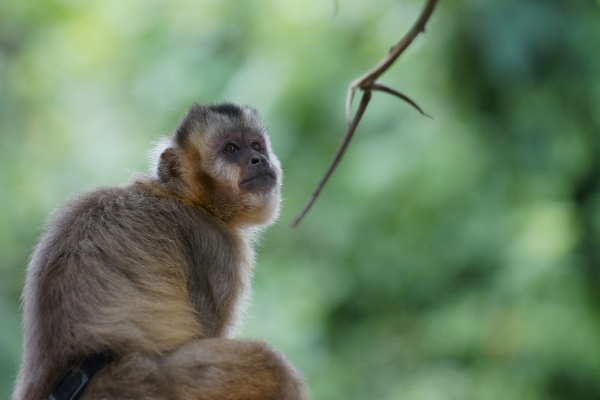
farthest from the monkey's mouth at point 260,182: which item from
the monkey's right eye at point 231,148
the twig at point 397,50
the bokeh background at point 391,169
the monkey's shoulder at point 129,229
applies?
the bokeh background at point 391,169

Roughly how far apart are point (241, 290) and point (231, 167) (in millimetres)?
823

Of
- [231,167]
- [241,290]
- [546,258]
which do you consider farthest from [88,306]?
[546,258]

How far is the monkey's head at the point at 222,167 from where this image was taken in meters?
4.87

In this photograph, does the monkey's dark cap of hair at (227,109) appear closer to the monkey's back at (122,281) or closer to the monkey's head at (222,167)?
the monkey's head at (222,167)

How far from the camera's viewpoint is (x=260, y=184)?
496 centimetres

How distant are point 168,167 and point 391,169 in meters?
3.53

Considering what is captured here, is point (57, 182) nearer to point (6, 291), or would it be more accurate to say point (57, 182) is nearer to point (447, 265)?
point (6, 291)

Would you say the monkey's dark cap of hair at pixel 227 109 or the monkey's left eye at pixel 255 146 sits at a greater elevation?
the monkey's dark cap of hair at pixel 227 109

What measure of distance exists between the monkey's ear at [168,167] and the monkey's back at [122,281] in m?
0.19

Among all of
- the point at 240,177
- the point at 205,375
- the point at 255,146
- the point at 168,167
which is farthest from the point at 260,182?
the point at 205,375

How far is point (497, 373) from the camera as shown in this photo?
24.5 ft

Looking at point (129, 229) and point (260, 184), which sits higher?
point (260, 184)

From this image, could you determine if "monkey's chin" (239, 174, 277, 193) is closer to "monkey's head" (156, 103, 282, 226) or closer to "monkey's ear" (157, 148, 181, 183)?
"monkey's head" (156, 103, 282, 226)

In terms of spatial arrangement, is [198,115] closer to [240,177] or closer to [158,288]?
[240,177]
